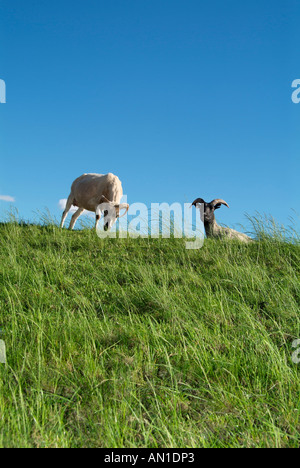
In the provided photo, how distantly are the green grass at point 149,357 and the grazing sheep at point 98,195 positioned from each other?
25.9 ft

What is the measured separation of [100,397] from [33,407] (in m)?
0.52

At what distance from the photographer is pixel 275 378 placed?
3.85m

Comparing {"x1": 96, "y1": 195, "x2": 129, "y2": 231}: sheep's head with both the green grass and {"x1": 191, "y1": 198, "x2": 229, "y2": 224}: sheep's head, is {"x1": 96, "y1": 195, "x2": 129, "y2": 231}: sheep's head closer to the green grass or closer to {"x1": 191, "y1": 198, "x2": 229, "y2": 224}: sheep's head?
{"x1": 191, "y1": 198, "x2": 229, "y2": 224}: sheep's head

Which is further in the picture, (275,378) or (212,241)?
(212,241)

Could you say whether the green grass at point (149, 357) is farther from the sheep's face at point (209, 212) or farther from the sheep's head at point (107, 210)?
the sheep's head at point (107, 210)

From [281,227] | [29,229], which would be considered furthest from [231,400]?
[29,229]

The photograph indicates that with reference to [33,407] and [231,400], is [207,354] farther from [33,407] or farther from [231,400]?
[33,407]

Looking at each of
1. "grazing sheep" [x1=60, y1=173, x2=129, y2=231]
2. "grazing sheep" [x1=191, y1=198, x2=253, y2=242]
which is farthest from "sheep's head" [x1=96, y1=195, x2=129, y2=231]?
"grazing sheep" [x1=191, y1=198, x2=253, y2=242]

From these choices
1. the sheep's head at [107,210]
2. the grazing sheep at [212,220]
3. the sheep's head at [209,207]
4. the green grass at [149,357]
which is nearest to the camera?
the green grass at [149,357]

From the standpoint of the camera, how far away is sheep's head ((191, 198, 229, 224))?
1258 centimetres

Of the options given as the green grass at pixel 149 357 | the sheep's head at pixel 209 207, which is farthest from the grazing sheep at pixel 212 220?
the green grass at pixel 149 357

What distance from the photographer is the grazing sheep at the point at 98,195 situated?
1610 centimetres

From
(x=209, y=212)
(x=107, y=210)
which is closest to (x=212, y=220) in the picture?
(x=209, y=212)

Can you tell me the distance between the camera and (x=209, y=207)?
41.8ft
